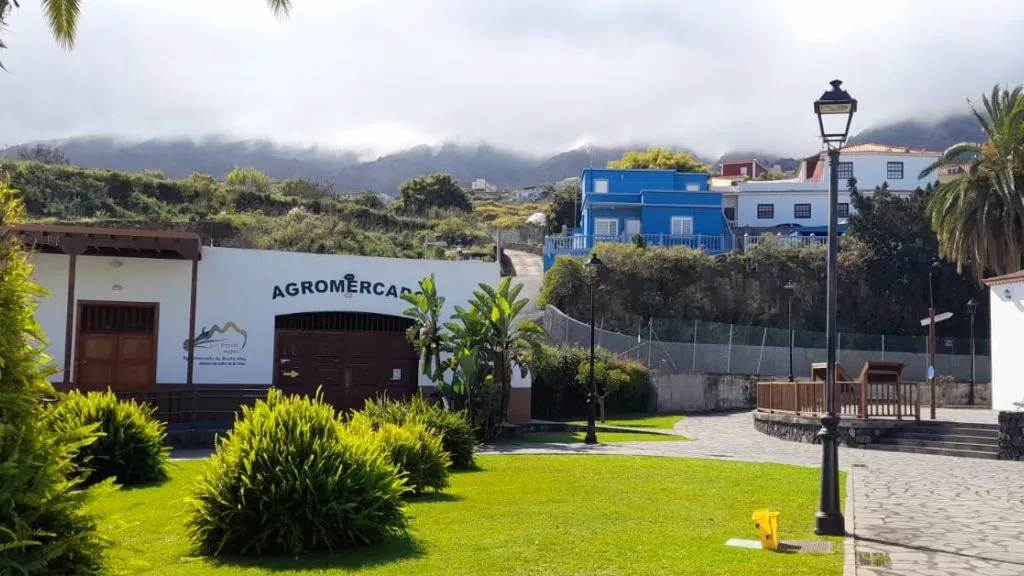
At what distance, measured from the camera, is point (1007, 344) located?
2691 centimetres

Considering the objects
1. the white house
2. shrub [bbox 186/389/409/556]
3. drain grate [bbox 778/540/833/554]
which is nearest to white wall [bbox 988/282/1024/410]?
the white house

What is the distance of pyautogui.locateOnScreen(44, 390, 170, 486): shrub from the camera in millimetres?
14734

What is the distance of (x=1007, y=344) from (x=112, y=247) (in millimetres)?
23854

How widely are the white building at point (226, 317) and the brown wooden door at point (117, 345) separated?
1.0 inches

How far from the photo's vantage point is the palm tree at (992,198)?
118 feet

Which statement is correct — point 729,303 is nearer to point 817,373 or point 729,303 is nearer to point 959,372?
point 959,372

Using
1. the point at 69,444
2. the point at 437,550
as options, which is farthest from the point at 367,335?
the point at 69,444

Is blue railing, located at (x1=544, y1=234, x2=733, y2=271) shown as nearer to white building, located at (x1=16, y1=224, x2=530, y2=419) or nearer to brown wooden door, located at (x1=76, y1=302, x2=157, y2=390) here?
white building, located at (x1=16, y1=224, x2=530, y2=419)

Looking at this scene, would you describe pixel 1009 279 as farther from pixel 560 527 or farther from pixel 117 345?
pixel 117 345

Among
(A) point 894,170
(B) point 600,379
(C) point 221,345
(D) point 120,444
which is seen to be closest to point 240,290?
(C) point 221,345

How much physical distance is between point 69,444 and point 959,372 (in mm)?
39004

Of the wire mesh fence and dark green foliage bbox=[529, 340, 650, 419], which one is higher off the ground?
the wire mesh fence

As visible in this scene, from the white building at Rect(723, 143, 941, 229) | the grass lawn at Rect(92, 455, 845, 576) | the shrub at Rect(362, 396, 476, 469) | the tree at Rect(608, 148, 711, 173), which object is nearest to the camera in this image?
the grass lawn at Rect(92, 455, 845, 576)

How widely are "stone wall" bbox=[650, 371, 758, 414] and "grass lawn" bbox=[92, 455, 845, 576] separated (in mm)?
19861
